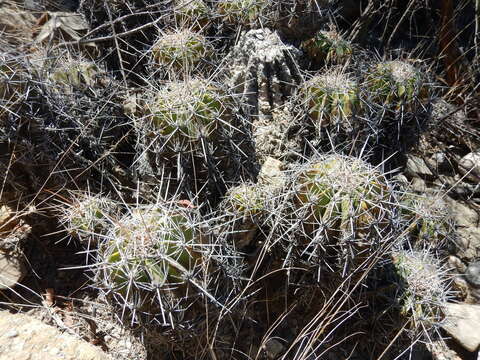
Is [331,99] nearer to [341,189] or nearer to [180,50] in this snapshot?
[341,189]

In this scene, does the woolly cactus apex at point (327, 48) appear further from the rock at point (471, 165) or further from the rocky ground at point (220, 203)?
the rock at point (471, 165)

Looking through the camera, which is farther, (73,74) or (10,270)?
(73,74)

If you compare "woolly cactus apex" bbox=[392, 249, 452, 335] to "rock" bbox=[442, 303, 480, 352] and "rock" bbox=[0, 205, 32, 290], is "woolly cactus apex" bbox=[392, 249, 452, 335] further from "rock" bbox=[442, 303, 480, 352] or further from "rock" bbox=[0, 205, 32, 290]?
"rock" bbox=[0, 205, 32, 290]

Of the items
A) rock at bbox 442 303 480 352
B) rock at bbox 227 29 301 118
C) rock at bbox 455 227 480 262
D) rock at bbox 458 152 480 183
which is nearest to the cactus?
rock at bbox 227 29 301 118

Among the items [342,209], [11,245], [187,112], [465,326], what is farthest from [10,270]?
[465,326]

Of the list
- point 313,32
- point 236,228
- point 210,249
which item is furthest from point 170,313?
point 313,32
